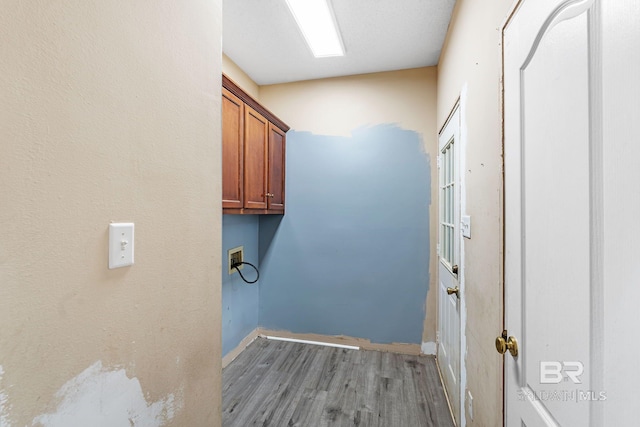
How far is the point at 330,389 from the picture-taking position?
6.37 feet

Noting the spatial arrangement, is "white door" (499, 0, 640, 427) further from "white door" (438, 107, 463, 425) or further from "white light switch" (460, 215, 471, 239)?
"white door" (438, 107, 463, 425)

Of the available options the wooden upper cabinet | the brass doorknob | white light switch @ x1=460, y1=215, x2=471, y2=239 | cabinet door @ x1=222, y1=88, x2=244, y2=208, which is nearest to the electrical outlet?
the wooden upper cabinet

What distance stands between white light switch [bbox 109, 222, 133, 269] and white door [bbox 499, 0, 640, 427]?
3.38ft

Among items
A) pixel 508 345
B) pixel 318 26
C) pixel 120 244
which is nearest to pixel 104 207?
pixel 120 244

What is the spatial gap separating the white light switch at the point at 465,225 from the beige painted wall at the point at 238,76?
6.47 ft

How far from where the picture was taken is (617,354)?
0.45 metres

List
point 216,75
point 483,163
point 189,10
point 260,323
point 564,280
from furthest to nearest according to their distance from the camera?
point 260,323, point 483,163, point 216,75, point 189,10, point 564,280

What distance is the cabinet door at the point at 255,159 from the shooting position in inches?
76.4

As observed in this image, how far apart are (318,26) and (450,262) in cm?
191

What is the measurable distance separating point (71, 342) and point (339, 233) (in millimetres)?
2134

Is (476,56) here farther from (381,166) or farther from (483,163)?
(381,166)

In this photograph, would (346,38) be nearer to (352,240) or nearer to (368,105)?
(368,105)

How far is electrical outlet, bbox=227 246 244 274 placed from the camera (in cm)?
231

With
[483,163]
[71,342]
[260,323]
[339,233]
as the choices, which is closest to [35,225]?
[71,342]
